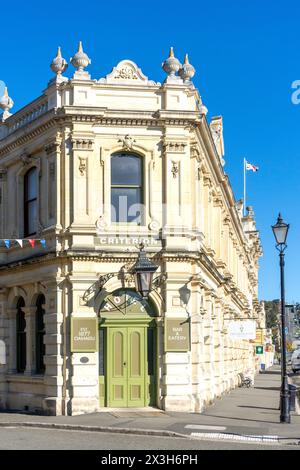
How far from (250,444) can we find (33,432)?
545 centimetres

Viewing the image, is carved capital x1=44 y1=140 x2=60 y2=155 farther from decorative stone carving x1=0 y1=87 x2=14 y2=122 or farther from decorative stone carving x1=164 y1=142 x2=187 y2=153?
decorative stone carving x1=0 y1=87 x2=14 y2=122

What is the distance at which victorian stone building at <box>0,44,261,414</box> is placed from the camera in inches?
913

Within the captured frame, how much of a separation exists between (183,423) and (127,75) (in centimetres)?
1068

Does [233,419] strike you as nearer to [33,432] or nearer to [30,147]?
[33,432]

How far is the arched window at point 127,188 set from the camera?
24094 mm

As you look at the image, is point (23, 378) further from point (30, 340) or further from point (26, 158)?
point (26, 158)

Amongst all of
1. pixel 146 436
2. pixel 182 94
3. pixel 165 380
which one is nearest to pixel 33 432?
pixel 146 436

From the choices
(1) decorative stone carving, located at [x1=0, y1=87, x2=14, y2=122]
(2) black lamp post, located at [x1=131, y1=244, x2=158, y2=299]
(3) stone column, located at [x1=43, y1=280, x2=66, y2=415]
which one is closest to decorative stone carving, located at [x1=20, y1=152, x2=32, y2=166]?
(1) decorative stone carving, located at [x1=0, y1=87, x2=14, y2=122]

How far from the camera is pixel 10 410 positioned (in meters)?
25.2

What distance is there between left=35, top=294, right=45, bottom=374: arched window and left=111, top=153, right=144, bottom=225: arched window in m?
3.75

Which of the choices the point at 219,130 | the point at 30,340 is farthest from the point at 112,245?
the point at 219,130

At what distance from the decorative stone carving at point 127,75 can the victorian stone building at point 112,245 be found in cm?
3

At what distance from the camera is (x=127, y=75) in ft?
79.9

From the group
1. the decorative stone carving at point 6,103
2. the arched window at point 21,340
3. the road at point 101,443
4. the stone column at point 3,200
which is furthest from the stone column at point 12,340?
the decorative stone carving at point 6,103
